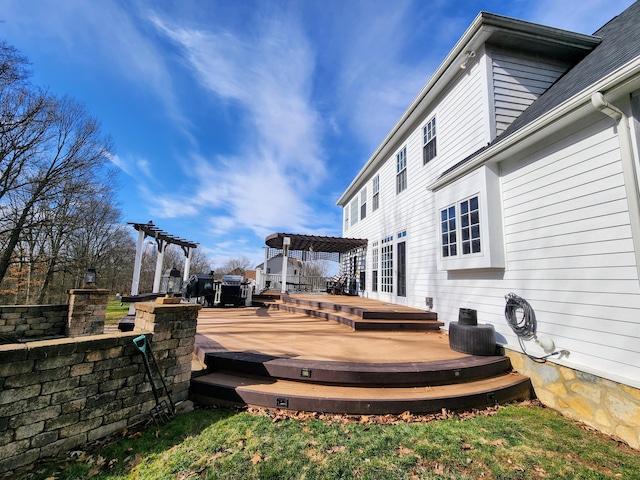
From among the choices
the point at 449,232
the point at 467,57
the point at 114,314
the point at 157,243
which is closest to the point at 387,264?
the point at 449,232

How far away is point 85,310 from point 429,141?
8767 mm

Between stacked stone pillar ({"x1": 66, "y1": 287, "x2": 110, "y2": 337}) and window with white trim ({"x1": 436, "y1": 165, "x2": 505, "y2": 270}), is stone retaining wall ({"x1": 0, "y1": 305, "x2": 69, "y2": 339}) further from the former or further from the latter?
window with white trim ({"x1": 436, "y1": 165, "x2": 505, "y2": 270})

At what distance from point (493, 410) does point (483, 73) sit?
5.90 meters

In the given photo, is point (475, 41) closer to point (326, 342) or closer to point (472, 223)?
point (472, 223)

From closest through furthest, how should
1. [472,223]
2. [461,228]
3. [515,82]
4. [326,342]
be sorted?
[326,342], [472,223], [461,228], [515,82]

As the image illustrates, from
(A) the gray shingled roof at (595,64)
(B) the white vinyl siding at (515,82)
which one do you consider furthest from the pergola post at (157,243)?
(B) the white vinyl siding at (515,82)

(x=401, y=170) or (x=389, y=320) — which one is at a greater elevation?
(x=401, y=170)

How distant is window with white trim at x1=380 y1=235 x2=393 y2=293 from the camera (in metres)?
8.61

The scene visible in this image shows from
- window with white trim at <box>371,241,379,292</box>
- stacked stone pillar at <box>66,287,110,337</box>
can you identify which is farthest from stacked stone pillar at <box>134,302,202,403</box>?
window with white trim at <box>371,241,379,292</box>

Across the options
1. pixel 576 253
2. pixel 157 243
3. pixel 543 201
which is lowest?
pixel 576 253

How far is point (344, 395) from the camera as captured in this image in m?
2.84

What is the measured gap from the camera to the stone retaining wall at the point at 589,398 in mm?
2541

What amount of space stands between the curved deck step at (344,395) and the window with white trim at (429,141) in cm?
541

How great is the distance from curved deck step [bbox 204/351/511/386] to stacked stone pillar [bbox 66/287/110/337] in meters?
3.57
